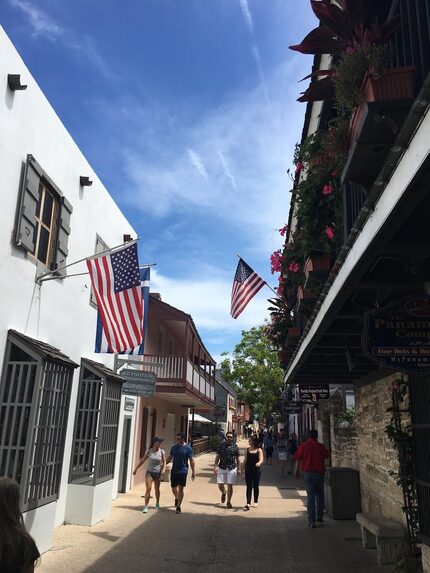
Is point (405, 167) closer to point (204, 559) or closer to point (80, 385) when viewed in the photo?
point (204, 559)

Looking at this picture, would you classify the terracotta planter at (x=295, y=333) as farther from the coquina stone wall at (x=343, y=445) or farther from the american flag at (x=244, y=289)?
the coquina stone wall at (x=343, y=445)

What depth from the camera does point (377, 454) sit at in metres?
8.26

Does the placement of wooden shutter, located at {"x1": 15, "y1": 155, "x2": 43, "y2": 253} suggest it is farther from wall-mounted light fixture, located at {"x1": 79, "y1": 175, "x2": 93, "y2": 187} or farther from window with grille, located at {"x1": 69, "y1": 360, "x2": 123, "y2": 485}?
window with grille, located at {"x1": 69, "y1": 360, "x2": 123, "y2": 485}

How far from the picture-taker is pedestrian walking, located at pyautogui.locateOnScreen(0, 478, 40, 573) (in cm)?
264

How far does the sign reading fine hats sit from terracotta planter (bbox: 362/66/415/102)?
929 centimetres

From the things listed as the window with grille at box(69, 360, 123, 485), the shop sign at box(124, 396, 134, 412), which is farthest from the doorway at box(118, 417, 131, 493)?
the window with grille at box(69, 360, 123, 485)

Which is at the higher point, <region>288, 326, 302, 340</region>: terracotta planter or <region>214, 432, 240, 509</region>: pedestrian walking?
<region>288, 326, 302, 340</region>: terracotta planter

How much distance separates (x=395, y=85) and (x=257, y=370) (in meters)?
41.2

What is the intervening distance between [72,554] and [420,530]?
181 inches

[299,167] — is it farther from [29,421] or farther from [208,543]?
[208,543]

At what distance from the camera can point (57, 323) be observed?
8594mm

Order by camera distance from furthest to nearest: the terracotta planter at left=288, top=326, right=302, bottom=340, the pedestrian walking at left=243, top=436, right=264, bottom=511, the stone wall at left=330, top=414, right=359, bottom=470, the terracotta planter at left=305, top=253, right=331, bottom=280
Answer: the stone wall at left=330, top=414, right=359, bottom=470, the pedestrian walking at left=243, top=436, right=264, bottom=511, the terracotta planter at left=288, top=326, right=302, bottom=340, the terracotta planter at left=305, top=253, right=331, bottom=280

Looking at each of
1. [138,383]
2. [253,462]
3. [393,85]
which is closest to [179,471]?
[253,462]

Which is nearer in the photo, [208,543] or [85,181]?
[208,543]
